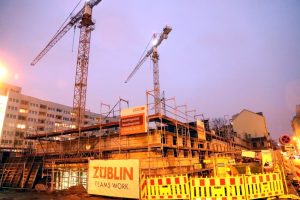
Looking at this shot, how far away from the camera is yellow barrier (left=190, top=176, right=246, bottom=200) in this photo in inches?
333

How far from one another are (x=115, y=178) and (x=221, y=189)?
598 centimetres

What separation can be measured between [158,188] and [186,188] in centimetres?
126

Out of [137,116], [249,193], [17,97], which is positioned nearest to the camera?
[249,193]

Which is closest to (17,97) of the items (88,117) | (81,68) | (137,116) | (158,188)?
(88,117)

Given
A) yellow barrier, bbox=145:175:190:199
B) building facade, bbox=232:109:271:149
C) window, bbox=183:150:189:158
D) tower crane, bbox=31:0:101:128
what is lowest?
yellow barrier, bbox=145:175:190:199

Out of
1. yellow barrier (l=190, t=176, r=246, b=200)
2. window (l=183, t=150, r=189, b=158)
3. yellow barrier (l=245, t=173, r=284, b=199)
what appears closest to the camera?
yellow barrier (l=190, t=176, r=246, b=200)

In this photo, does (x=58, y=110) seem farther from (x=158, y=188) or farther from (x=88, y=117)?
(x=158, y=188)

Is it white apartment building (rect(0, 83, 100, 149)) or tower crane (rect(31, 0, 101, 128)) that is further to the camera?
white apartment building (rect(0, 83, 100, 149))

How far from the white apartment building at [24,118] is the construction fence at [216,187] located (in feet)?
194

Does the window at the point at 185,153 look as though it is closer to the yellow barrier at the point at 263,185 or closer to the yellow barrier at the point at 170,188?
the yellow barrier at the point at 263,185

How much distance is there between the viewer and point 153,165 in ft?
52.6

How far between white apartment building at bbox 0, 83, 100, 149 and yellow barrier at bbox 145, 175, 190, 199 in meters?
59.0

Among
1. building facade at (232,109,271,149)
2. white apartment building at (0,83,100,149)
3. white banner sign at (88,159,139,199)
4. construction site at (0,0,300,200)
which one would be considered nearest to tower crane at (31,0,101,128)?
construction site at (0,0,300,200)

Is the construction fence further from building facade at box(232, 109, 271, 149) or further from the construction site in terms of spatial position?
building facade at box(232, 109, 271, 149)
